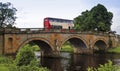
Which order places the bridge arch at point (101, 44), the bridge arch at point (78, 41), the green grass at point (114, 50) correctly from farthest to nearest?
the bridge arch at point (101, 44)
the green grass at point (114, 50)
the bridge arch at point (78, 41)

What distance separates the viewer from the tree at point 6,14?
220ft

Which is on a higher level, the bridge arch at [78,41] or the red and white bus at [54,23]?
the red and white bus at [54,23]

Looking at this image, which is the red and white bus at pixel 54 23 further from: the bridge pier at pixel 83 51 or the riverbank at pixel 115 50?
the riverbank at pixel 115 50

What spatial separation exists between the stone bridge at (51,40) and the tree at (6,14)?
10.7m

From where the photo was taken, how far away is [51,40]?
205ft

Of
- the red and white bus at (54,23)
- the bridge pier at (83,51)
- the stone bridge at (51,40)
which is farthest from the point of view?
the red and white bus at (54,23)

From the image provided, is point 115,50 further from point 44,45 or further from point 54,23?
point 44,45

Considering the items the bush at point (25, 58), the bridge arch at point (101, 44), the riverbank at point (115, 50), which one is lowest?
the riverbank at point (115, 50)

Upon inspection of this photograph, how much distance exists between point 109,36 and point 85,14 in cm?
1579

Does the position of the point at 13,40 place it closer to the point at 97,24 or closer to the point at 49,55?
the point at 49,55

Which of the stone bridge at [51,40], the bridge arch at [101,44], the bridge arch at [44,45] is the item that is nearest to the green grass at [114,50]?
the stone bridge at [51,40]

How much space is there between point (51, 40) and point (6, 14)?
15.2m

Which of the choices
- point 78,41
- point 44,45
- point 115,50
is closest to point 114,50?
point 115,50

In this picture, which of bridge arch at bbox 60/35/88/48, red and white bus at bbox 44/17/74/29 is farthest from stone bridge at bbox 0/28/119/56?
red and white bus at bbox 44/17/74/29
